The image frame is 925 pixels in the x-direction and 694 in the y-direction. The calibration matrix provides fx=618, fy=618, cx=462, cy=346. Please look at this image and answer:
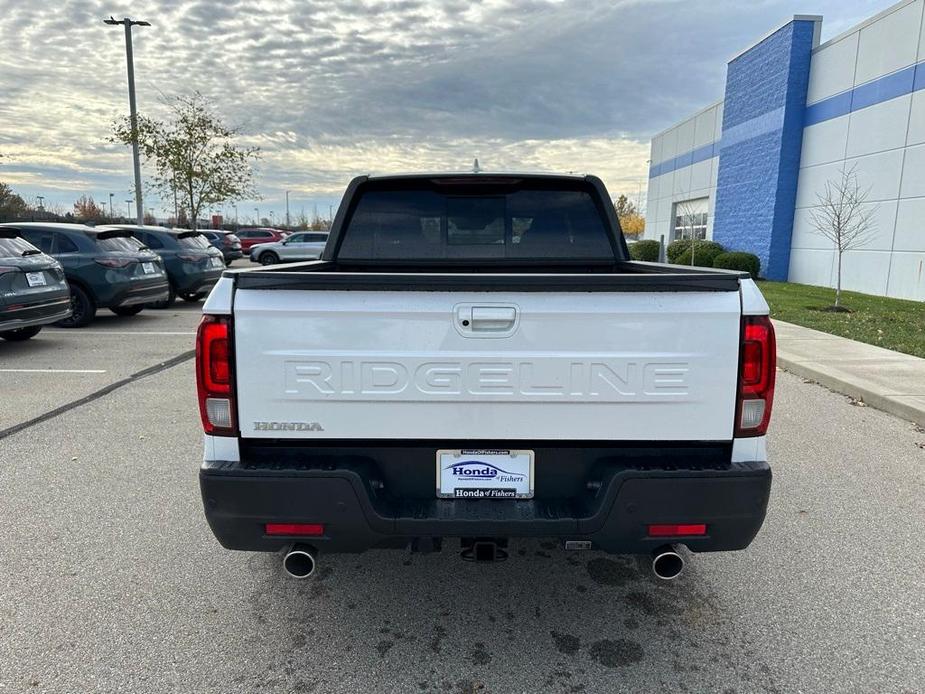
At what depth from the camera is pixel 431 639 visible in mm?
2686

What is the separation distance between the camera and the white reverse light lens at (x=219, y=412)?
2348mm

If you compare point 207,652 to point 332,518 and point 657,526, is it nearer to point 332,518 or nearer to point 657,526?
point 332,518

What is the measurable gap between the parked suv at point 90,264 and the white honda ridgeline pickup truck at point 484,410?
32.6 ft

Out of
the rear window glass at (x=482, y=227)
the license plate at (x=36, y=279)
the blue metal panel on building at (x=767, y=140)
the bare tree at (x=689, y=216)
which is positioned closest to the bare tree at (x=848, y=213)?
the blue metal panel on building at (x=767, y=140)

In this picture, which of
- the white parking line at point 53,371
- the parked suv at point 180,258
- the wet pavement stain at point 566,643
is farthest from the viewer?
the parked suv at point 180,258

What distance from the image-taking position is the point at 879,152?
16906mm

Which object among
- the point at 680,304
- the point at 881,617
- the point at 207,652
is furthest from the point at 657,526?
the point at 207,652

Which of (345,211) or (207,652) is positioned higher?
(345,211)

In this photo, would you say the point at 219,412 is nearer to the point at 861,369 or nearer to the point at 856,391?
the point at 856,391


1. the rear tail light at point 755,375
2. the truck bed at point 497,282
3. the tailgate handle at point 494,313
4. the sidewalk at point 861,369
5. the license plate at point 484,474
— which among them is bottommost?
the sidewalk at point 861,369

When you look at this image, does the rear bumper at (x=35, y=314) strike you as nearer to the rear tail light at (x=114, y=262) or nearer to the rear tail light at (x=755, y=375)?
the rear tail light at (x=114, y=262)

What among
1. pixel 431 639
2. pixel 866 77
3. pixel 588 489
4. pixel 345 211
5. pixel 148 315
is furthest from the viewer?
pixel 866 77

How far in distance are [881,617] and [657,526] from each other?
56.0 inches

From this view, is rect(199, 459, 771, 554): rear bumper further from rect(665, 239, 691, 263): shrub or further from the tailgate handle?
rect(665, 239, 691, 263): shrub
